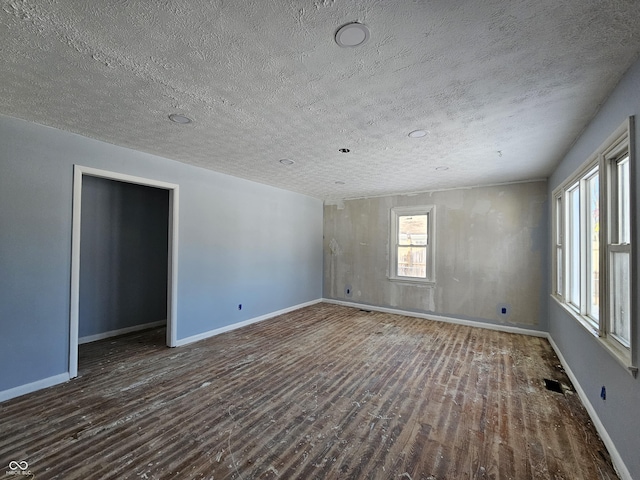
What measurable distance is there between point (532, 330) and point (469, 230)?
1.90 m

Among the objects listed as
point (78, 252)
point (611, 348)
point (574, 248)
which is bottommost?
point (611, 348)

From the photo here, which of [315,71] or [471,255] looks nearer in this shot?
[315,71]

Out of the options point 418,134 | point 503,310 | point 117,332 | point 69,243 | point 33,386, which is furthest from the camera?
point 503,310

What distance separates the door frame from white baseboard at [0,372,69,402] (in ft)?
0.28

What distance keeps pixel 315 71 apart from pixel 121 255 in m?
4.52

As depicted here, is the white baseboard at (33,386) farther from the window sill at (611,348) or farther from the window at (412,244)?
the window at (412,244)

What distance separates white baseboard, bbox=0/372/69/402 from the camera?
249cm

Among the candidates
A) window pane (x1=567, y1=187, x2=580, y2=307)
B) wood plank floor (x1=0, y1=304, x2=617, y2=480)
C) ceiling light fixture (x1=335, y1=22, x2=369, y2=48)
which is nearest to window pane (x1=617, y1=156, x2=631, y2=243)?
window pane (x1=567, y1=187, x2=580, y2=307)

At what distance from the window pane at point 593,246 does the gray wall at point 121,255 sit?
5955mm

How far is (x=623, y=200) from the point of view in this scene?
1.91 m

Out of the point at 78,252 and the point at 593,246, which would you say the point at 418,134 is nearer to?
the point at 593,246

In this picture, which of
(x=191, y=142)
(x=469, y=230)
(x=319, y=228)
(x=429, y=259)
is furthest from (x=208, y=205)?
(x=469, y=230)

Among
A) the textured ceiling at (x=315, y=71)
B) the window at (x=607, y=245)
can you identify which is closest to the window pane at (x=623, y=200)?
the window at (x=607, y=245)

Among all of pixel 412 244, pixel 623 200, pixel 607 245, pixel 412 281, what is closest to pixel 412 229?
pixel 412 244
